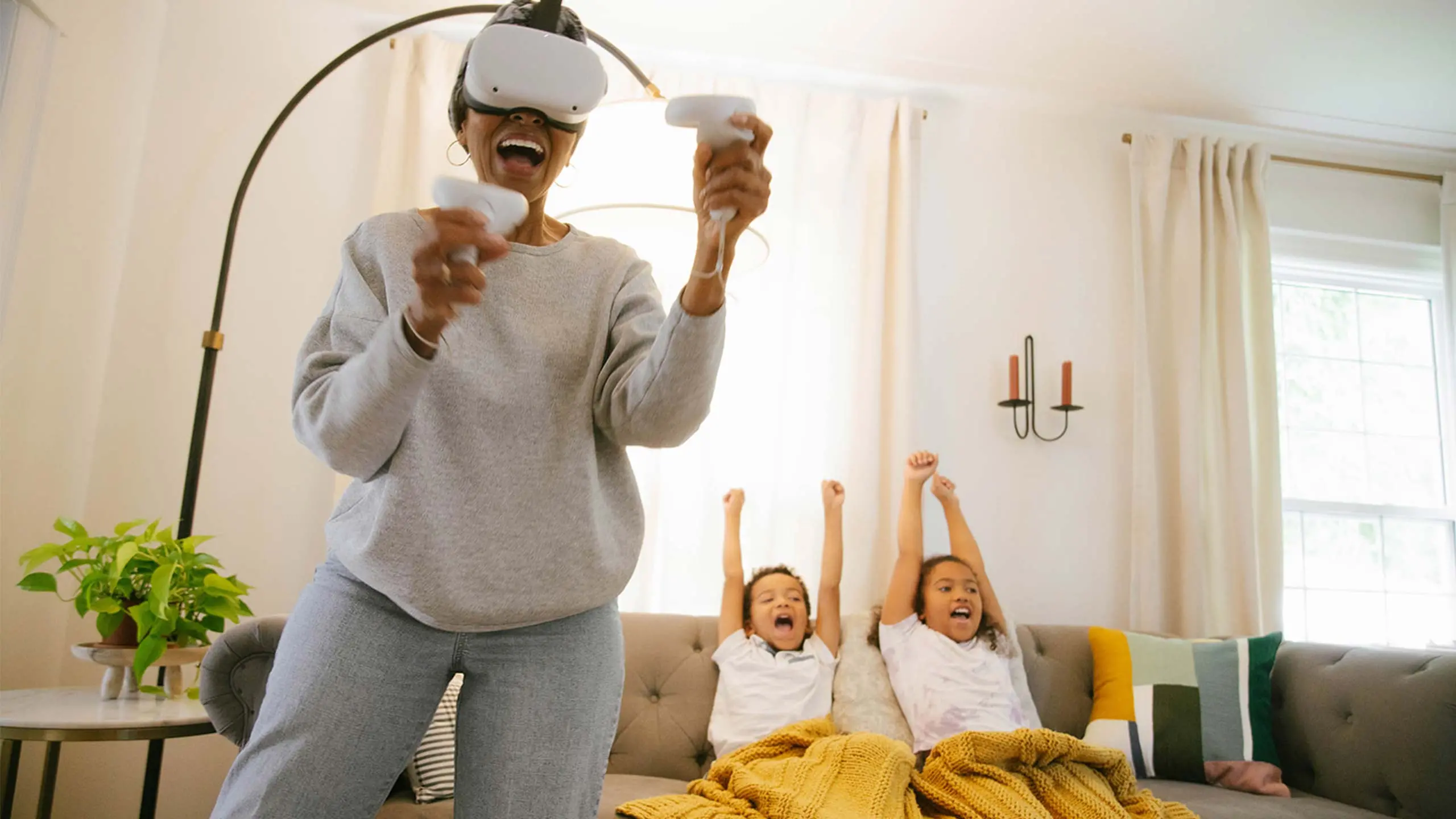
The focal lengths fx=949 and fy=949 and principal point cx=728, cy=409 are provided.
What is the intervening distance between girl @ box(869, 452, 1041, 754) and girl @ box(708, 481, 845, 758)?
0.52 feet

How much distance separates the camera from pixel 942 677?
232cm

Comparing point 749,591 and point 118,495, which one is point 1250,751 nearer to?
point 749,591

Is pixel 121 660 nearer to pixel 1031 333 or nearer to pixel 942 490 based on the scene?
pixel 942 490

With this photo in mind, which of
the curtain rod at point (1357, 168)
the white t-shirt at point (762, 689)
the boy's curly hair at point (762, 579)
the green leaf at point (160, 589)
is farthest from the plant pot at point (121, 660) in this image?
the curtain rod at point (1357, 168)

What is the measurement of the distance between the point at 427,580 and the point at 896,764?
1322mm

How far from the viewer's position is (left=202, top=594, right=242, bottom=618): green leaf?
6.61 feet

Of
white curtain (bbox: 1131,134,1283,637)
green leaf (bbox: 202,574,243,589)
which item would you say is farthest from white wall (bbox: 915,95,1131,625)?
green leaf (bbox: 202,574,243,589)

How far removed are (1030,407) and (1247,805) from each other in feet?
4.71

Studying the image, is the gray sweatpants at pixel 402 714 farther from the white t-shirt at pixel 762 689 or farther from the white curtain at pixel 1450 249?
the white curtain at pixel 1450 249

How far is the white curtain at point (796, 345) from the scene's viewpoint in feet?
9.39

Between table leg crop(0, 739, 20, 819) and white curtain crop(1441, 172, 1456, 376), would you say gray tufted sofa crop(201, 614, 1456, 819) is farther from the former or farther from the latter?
white curtain crop(1441, 172, 1456, 376)

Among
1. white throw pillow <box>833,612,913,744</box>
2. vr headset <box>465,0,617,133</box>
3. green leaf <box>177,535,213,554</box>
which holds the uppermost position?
vr headset <box>465,0,617,133</box>

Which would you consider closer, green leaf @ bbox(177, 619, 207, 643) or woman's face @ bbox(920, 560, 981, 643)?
green leaf @ bbox(177, 619, 207, 643)

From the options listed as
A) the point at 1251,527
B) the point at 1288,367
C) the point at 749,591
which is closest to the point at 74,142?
the point at 749,591
